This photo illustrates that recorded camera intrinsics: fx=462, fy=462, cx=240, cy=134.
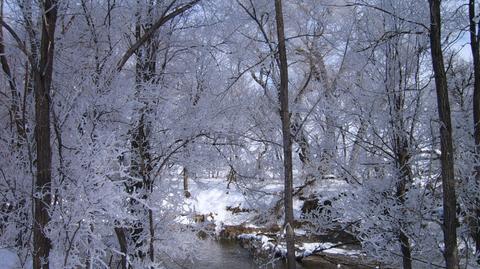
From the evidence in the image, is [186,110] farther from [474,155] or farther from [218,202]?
[218,202]

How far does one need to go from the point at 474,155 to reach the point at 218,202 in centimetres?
1578

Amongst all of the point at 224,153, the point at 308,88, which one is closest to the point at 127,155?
the point at 224,153

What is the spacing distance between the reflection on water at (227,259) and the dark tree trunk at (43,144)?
6854 mm

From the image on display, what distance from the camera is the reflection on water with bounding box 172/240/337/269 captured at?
40.4 feet

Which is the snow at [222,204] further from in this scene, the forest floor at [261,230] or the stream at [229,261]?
the stream at [229,261]

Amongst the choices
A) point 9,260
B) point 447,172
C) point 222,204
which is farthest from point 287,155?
point 222,204

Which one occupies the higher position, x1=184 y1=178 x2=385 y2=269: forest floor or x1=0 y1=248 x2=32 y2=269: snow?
x1=0 y1=248 x2=32 y2=269: snow

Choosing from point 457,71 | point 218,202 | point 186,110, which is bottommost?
point 218,202

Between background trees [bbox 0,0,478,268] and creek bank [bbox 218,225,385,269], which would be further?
creek bank [bbox 218,225,385,269]

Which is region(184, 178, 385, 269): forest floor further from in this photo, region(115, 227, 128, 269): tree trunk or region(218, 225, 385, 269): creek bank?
region(115, 227, 128, 269): tree trunk

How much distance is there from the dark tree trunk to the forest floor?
3.91 metres

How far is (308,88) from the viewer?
13961 mm

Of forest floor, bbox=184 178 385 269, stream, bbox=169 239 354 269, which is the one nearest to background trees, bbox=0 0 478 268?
forest floor, bbox=184 178 385 269

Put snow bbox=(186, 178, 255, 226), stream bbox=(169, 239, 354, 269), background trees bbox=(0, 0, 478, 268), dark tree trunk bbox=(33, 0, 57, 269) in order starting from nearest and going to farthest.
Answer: dark tree trunk bbox=(33, 0, 57, 269)
background trees bbox=(0, 0, 478, 268)
stream bbox=(169, 239, 354, 269)
snow bbox=(186, 178, 255, 226)
